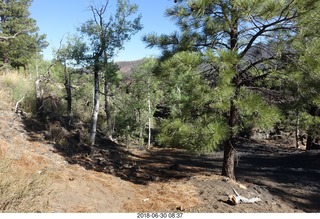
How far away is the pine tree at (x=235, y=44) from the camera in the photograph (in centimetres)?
581

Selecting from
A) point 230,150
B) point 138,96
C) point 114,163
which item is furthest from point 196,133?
point 138,96

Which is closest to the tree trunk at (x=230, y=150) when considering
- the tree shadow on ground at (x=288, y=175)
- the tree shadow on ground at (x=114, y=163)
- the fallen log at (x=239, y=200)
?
the tree shadow on ground at (x=288, y=175)

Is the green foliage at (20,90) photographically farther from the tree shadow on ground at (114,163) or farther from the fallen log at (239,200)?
the fallen log at (239,200)

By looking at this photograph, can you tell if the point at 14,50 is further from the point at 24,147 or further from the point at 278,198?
the point at 278,198

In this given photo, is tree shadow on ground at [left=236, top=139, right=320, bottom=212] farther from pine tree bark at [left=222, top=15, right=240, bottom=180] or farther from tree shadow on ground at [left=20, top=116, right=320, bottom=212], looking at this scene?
pine tree bark at [left=222, top=15, right=240, bottom=180]

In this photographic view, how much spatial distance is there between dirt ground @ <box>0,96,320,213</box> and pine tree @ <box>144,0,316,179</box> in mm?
1281

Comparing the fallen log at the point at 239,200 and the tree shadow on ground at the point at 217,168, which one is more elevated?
the fallen log at the point at 239,200

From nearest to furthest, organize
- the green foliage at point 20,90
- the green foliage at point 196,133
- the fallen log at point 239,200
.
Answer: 1. the fallen log at point 239,200
2. the green foliage at point 196,133
3. the green foliage at point 20,90

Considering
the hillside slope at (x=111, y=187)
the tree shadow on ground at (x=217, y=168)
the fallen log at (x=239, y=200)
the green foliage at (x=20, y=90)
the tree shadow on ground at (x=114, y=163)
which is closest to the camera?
the hillside slope at (x=111, y=187)

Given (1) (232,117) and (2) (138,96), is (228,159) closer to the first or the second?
(1) (232,117)

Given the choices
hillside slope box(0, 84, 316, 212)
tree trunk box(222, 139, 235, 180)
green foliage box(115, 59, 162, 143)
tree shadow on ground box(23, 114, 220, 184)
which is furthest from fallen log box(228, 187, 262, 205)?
green foliage box(115, 59, 162, 143)

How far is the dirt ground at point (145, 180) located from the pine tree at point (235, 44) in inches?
50.4

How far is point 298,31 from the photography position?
21.3 ft

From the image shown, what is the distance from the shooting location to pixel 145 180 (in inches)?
337
